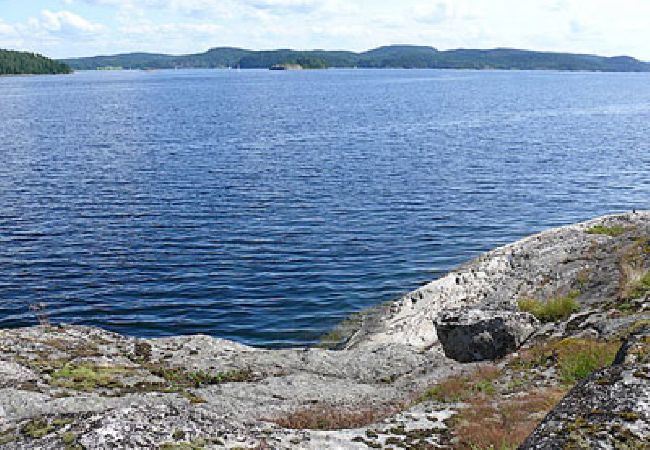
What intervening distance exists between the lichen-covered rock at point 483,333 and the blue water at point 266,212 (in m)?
11.9

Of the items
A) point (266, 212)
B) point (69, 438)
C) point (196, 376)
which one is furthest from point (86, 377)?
point (266, 212)

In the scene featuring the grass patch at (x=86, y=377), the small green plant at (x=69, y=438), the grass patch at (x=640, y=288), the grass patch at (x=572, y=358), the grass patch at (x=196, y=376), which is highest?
the small green plant at (x=69, y=438)

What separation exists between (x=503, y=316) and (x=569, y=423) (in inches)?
747

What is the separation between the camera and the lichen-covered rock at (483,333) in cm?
2912

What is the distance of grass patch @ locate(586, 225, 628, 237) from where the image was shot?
146 ft

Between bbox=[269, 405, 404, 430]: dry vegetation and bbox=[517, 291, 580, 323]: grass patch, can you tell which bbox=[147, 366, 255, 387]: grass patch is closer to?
bbox=[269, 405, 404, 430]: dry vegetation

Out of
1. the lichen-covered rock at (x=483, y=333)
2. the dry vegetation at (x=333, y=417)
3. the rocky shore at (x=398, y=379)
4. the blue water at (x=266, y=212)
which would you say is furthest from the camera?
the blue water at (x=266, y=212)

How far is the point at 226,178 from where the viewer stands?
3265 inches

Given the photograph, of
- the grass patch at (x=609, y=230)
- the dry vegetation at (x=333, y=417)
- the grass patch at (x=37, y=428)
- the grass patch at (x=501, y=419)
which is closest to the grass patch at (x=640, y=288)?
the grass patch at (x=501, y=419)

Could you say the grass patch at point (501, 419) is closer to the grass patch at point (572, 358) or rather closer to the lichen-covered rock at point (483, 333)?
the grass patch at point (572, 358)

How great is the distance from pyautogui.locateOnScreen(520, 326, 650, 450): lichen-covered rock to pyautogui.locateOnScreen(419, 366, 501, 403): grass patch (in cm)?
1114

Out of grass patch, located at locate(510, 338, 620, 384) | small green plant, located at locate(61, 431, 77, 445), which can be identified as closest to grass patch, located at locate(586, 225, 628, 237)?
grass patch, located at locate(510, 338, 620, 384)

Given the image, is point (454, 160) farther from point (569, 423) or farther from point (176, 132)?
point (569, 423)

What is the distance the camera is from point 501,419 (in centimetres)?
1898
